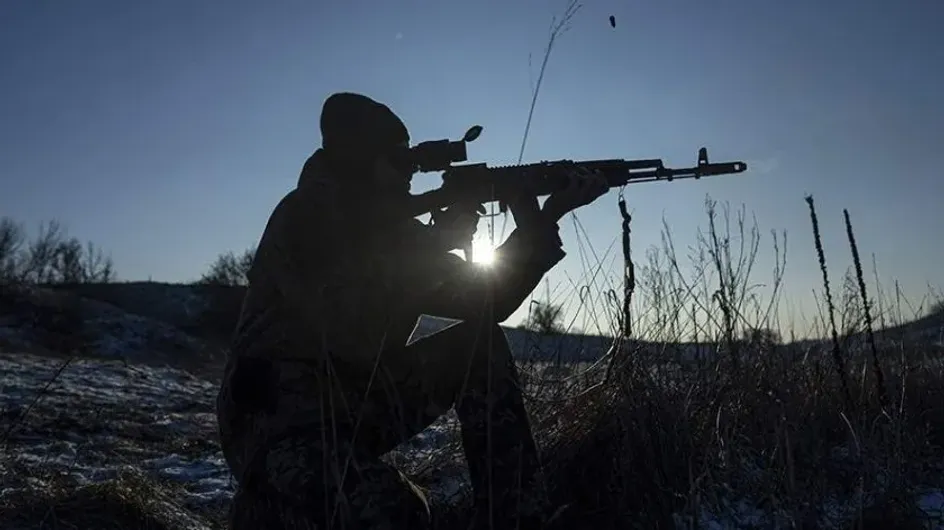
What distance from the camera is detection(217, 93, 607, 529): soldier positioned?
2213 mm

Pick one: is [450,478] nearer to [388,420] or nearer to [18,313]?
[388,420]

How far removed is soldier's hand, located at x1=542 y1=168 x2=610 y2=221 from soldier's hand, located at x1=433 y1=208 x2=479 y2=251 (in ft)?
1.01

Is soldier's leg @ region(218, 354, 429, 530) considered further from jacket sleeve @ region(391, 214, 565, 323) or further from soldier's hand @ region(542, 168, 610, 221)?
soldier's hand @ region(542, 168, 610, 221)

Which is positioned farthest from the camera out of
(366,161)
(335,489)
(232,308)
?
(232,308)

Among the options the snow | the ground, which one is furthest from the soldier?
the snow

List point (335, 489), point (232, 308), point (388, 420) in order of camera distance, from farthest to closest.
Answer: point (232, 308) → point (388, 420) → point (335, 489)

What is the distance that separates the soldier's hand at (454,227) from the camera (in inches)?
113

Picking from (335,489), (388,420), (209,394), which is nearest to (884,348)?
(388,420)

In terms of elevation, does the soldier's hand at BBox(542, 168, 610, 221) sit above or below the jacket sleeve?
above

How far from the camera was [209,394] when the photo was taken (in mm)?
10023

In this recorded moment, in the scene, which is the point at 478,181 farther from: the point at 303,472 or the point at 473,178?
the point at 303,472

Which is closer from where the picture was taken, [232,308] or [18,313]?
[18,313]

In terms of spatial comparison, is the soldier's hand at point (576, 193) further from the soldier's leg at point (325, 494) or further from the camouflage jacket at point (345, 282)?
the soldier's leg at point (325, 494)

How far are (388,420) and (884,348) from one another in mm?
3012
